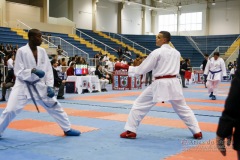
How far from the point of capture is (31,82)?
4.71 metres

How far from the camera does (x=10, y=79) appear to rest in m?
10.4

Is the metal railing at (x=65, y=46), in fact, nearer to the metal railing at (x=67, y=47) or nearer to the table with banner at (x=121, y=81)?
the metal railing at (x=67, y=47)

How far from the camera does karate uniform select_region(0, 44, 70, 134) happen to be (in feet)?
15.0

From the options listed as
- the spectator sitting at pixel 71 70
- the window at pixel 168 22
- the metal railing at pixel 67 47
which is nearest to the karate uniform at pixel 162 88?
the spectator sitting at pixel 71 70

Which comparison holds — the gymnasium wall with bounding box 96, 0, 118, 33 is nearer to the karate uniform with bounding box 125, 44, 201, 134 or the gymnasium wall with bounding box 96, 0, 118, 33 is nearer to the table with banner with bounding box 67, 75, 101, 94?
the table with banner with bounding box 67, 75, 101, 94

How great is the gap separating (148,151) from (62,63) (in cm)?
1215

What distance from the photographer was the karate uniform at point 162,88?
488 centimetres

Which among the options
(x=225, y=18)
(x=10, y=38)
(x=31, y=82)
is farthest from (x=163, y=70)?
(x=225, y=18)

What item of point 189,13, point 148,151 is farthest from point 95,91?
point 189,13

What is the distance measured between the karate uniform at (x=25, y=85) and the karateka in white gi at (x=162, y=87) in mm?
1156

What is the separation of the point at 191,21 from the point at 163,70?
33.6 m

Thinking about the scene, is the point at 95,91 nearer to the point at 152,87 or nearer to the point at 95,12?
the point at 152,87

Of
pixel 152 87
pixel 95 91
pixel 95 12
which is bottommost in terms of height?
pixel 95 91

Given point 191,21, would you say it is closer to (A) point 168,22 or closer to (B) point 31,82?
(A) point 168,22
